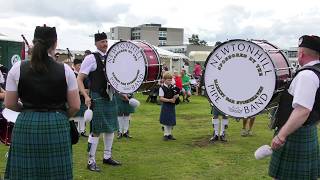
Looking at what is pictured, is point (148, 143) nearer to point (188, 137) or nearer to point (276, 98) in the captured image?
point (188, 137)

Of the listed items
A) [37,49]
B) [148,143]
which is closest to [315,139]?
[37,49]

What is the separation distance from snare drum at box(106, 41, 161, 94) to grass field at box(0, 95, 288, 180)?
1152mm

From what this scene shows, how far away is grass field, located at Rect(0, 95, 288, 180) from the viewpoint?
5.97m

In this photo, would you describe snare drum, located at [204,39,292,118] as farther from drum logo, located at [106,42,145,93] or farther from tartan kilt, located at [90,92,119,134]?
tartan kilt, located at [90,92,119,134]

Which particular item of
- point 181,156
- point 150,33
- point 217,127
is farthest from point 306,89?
point 150,33

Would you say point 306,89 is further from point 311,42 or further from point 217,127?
point 217,127

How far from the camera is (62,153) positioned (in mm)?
3643

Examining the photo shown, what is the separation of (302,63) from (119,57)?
113 inches

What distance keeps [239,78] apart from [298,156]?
2.98ft

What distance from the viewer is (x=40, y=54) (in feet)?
11.2

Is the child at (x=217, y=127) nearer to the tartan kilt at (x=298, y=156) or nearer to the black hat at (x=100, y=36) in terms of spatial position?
the black hat at (x=100, y=36)

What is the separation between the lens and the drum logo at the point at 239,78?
13.6ft

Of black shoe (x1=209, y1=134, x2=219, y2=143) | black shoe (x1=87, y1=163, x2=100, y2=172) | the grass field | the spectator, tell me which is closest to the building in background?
the spectator

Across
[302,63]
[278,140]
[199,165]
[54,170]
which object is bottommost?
[199,165]
